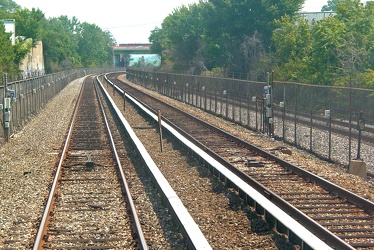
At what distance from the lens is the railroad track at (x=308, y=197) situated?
9.77 m

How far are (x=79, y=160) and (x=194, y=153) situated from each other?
323 cm

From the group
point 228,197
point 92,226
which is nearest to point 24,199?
point 92,226

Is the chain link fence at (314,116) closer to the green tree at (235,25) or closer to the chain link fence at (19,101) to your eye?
the chain link fence at (19,101)

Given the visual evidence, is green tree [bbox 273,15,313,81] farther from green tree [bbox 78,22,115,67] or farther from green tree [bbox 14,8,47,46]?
green tree [bbox 78,22,115,67]

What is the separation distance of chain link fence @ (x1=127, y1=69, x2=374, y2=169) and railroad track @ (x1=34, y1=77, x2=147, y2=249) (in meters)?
6.39

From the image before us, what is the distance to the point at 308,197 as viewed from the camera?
12.6 meters

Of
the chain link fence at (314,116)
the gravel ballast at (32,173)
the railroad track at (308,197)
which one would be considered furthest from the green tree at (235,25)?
the railroad track at (308,197)

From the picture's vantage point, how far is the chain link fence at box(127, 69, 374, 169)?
57.3 ft

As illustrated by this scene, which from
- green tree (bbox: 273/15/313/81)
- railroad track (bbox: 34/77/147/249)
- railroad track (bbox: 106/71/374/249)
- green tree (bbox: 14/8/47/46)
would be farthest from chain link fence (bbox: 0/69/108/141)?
green tree (bbox: 14/8/47/46)

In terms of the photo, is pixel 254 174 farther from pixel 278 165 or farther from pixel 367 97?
pixel 367 97

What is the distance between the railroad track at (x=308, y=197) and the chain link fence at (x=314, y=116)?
7.71 ft

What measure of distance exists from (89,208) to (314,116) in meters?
10.5

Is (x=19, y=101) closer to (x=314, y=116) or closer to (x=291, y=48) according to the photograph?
(x=314, y=116)

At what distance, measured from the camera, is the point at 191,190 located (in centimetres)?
1378
